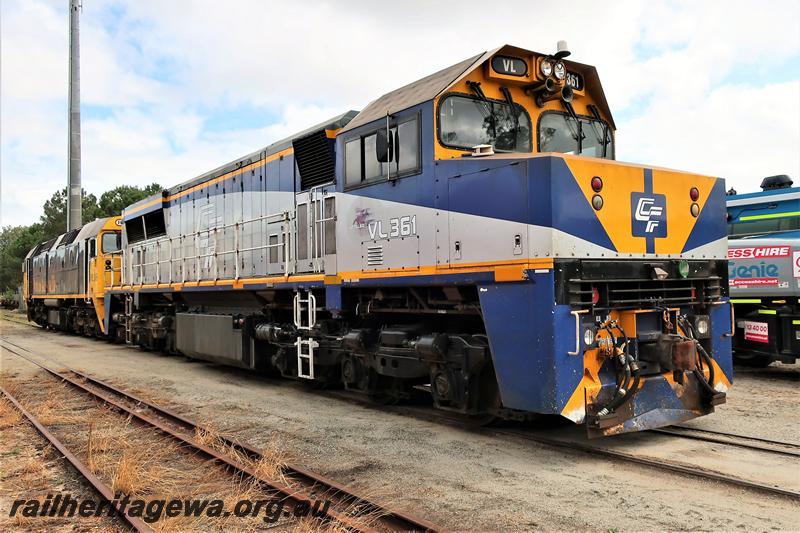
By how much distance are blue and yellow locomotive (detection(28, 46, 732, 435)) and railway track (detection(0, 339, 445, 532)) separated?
5.85 ft

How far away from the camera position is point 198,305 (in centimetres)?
1275

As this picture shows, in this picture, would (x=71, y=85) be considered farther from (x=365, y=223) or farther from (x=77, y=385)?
(x=365, y=223)

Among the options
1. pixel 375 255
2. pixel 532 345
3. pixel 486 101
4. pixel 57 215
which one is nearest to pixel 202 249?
pixel 375 255

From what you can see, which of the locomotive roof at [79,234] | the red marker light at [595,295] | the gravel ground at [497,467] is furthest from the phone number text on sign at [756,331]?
the locomotive roof at [79,234]

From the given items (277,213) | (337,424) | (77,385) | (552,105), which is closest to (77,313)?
(77,385)

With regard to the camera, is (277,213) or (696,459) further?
(277,213)

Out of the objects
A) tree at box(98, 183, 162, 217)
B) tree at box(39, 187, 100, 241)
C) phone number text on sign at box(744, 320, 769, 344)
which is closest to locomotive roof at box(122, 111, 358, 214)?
phone number text on sign at box(744, 320, 769, 344)

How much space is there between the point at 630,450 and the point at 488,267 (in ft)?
7.09

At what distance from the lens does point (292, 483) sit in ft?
16.5

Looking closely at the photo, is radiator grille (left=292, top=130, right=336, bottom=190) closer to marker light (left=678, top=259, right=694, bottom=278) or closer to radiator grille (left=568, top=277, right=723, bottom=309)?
radiator grille (left=568, top=277, right=723, bottom=309)

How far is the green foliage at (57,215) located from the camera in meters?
46.5

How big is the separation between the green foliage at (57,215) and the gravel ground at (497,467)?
41.3 metres

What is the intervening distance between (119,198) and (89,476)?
46.2 meters

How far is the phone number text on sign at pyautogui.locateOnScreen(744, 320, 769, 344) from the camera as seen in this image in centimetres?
1013
